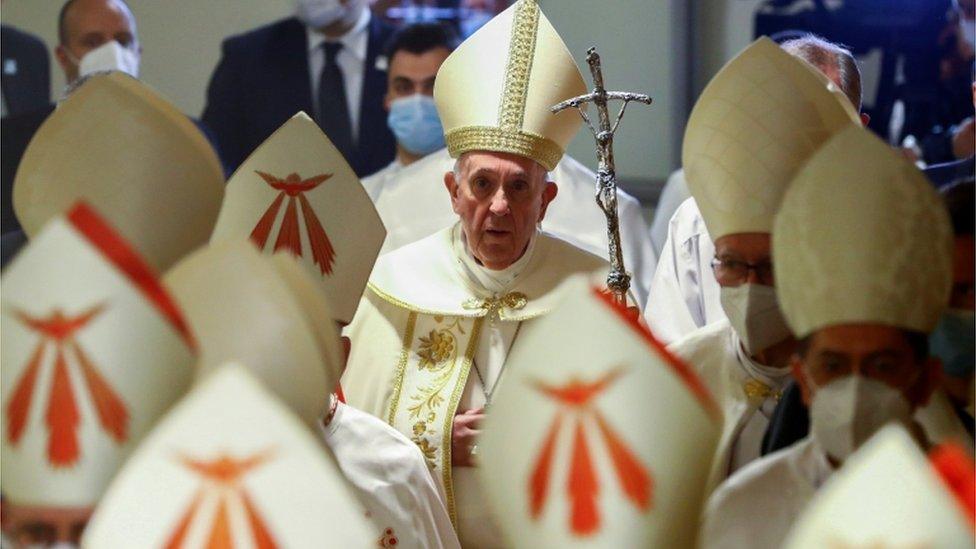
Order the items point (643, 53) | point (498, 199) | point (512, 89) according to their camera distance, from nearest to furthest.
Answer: point (498, 199) < point (512, 89) < point (643, 53)

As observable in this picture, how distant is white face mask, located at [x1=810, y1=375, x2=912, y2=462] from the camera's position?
272 centimetres

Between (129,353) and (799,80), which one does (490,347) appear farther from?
(129,353)

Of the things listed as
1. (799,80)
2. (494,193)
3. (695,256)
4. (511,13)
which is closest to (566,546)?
(799,80)

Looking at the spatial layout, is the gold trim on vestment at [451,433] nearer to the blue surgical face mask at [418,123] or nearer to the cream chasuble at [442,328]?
the cream chasuble at [442,328]

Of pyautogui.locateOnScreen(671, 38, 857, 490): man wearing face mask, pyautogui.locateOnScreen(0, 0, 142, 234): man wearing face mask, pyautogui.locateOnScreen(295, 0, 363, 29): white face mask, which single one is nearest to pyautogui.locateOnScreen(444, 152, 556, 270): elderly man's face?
pyautogui.locateOnScreen(671, 38, 857, 490): man wearing face mask

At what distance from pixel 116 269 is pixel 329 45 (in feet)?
16.9

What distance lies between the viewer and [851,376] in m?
2.72

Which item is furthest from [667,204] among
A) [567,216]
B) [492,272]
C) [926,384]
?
[926,384]

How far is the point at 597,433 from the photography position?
276cm

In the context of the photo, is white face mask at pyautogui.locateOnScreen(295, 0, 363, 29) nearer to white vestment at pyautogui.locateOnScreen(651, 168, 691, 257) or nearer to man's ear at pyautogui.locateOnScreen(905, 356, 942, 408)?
white vestment at pyautogui.locateOnScreen(651, 168, 691, 257)

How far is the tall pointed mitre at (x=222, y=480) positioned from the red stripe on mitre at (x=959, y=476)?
82cm

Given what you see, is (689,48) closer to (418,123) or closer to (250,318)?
(418,123)

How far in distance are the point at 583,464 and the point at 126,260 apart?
2.30 feet

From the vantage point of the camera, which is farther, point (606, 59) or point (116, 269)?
point (606, 59)
